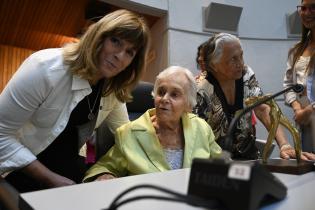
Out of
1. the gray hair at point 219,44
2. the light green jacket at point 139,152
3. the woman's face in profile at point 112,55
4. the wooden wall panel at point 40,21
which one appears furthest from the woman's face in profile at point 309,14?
the wooden wall panel at point 40,21

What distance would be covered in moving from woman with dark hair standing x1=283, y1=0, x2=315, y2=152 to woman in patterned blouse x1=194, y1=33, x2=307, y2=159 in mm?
171

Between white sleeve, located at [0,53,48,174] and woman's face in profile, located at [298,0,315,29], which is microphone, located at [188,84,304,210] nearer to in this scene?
white sleeve, located at [0,53,48,174]

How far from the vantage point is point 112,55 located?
1358 millimetres

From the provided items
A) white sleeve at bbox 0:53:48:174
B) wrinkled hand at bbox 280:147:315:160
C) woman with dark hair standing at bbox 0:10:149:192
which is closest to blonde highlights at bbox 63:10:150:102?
woman with dark hair standing at bbox 0:10:149:192

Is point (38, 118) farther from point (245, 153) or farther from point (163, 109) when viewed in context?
point (245, 153)

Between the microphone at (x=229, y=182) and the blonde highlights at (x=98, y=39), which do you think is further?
the blonde highlights at (x=98, y=39)

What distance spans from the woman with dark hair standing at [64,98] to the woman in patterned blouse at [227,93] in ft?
1.66

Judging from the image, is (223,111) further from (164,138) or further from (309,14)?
(309,14)

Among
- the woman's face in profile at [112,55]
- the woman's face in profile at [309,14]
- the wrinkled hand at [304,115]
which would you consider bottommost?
the wrinkled hand at [304,115]

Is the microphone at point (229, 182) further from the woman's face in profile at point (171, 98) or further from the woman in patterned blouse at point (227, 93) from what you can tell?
the woman in patterned blouse at point (227, 93)

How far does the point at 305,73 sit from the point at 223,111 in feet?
1.52

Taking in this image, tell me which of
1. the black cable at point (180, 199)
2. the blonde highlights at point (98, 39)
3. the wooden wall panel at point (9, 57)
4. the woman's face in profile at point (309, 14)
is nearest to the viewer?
the black cable at point (180, 199)

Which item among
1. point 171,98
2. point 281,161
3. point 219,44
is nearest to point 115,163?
point 171,98

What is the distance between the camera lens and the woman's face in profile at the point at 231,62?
1.90m
